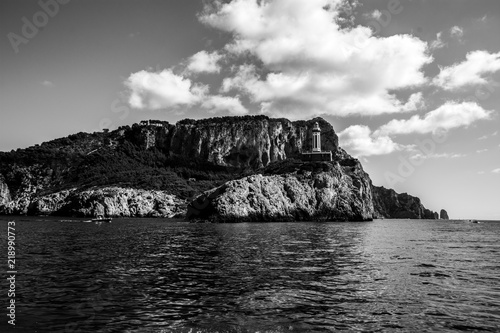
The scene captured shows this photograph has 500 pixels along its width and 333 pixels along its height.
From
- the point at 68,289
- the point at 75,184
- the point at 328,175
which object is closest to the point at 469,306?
the point at 68,289

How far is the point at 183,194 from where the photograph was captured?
195 metres

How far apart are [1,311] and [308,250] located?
28994 mm

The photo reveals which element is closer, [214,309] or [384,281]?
[214,309]

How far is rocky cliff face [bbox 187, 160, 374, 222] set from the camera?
115 m

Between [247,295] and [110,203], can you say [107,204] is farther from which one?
[247,295]

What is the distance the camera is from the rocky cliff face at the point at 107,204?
157 m

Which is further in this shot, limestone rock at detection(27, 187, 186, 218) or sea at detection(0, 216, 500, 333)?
limestone rock at detection(27, 187, 186, 218)

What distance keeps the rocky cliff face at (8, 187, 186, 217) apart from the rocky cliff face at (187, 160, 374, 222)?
55624 mm

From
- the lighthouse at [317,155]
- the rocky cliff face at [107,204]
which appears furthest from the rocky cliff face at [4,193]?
the lighthouse at [317,155]

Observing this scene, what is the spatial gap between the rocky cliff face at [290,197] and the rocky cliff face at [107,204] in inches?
2190

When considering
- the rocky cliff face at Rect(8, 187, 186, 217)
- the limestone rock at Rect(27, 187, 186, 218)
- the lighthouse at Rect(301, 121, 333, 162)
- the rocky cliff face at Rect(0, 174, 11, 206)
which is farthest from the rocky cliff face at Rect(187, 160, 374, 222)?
the rocky cliff face at Rect(0, 174, 11, 206)

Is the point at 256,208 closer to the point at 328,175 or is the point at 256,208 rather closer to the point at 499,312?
the point at 328,175

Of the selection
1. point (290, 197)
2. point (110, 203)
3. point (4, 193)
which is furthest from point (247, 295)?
point (4, 193)

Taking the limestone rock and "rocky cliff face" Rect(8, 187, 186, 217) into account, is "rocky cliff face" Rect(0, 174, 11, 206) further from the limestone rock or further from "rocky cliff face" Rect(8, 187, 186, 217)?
the limestone rock
